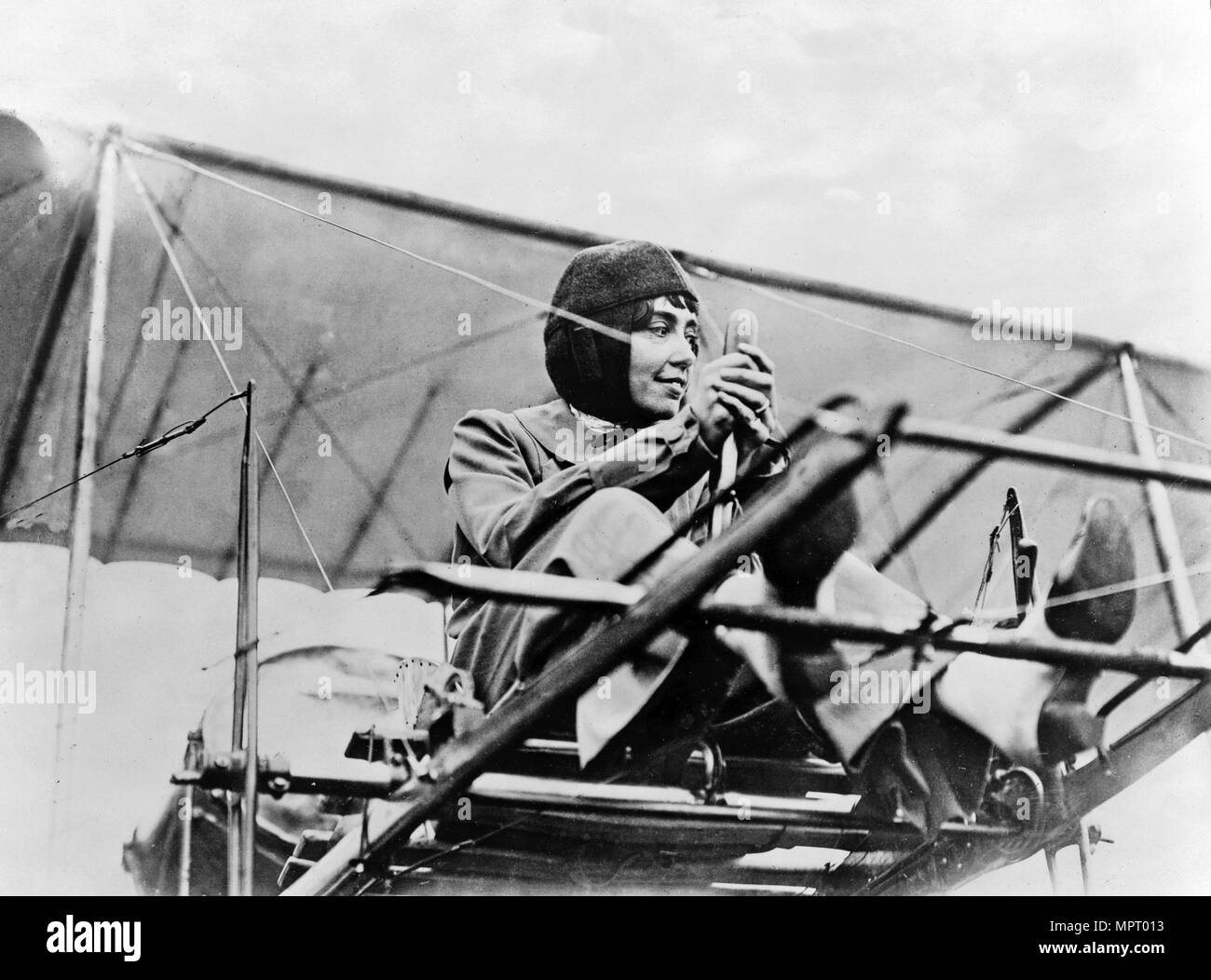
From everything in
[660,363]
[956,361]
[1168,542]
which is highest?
[956,361]

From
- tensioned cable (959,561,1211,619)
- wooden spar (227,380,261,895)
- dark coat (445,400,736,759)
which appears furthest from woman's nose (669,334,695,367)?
wooden spar (227,380,261,895)

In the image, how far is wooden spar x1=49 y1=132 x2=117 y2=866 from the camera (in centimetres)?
468

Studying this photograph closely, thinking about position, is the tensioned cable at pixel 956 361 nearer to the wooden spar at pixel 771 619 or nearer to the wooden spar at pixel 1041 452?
the wooden spar at pixel 1041 452

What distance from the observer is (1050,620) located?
4664 millimetres

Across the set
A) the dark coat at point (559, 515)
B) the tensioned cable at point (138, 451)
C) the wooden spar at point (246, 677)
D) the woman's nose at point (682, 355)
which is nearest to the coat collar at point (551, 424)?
the dark coat at point (559, 515)

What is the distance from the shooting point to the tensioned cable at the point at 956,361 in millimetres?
5207

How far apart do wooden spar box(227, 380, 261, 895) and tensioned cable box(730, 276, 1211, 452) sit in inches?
69.1

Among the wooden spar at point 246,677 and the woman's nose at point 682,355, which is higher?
the woman's nose at point 682,355

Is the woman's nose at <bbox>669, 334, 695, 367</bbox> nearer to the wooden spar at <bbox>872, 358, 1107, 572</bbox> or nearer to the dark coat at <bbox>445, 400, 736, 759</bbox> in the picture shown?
the dark coat at <bbox>445, 400, 736, 759</bbox>

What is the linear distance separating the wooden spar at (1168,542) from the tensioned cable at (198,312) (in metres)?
2.81

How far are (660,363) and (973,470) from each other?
3.86ft

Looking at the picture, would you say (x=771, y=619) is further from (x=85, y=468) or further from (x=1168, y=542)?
(x=85, y=468)

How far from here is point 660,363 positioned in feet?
16.3


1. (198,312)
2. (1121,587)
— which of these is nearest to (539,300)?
(198,312)
